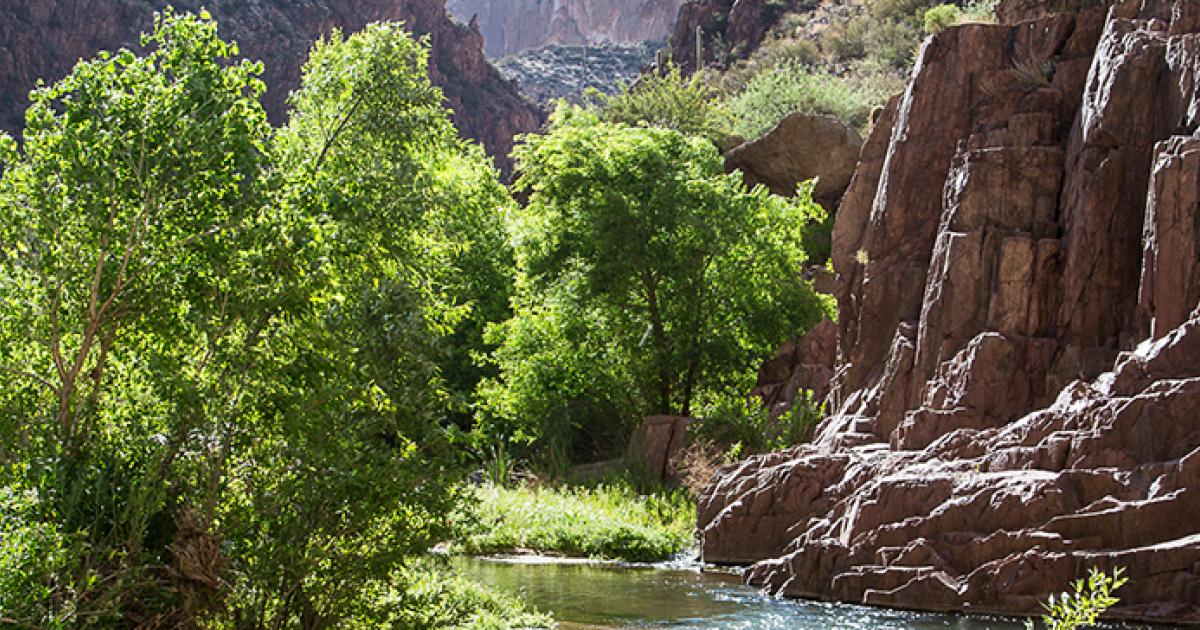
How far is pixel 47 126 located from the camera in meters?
10.4

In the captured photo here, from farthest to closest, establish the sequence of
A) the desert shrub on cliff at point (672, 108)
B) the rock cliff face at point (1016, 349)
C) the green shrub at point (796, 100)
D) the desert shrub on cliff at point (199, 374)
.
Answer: the desert shrub on cliff at point (672, 108)
the green shrub at point (796, 100)
the rock cliff face at point (1016, 349)
the desert shrub on cliff at point (199, 374)

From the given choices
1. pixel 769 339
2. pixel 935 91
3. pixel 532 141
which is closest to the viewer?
pixel 935 91

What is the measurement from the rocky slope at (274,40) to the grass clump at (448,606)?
4221 cm

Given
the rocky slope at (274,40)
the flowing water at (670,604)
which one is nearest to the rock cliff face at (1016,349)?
the flowing water at (670,604)

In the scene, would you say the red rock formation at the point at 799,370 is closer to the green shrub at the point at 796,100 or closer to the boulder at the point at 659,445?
the boulder at the point at 659,445

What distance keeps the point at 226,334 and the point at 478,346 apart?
88.1ft

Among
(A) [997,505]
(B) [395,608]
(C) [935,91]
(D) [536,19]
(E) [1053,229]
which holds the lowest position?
(B) [395,608]

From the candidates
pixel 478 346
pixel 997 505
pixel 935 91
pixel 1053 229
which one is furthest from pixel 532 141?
pixel 997 505

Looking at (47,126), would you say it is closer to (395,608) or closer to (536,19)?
(395,608)

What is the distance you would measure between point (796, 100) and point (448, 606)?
4344cm

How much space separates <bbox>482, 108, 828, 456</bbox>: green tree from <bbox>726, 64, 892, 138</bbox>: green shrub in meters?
19.4

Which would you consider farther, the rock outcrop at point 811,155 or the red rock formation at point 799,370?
the rock outcrop at point 811,155

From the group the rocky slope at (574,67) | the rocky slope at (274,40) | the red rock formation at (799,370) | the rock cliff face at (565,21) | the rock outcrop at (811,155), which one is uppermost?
the rock cliff face at (565,21)

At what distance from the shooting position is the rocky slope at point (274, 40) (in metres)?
71.9
